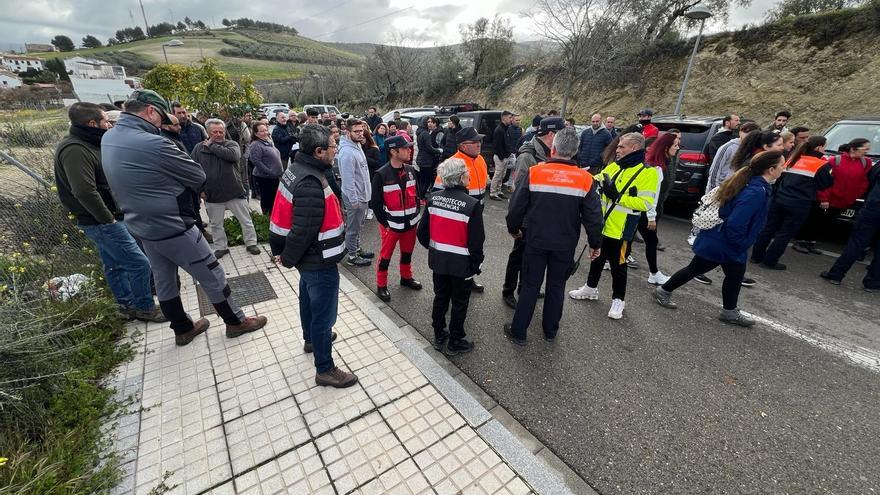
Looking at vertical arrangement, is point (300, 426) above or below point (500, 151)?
below

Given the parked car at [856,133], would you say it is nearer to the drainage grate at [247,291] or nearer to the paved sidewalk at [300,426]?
the paved sidewalk at [300,426]

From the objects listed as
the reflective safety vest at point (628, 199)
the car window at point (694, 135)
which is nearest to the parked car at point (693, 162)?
the car window at point (694, 135)

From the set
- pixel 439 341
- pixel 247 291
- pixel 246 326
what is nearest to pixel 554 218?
pixel 439 341

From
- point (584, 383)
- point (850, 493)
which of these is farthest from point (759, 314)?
point (584, 383)

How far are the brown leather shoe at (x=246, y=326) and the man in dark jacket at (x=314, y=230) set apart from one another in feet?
3.55

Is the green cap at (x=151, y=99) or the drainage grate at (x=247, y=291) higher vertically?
the green cap at (x=151, y=99)

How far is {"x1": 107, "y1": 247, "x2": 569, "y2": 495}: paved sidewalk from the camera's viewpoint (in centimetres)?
218

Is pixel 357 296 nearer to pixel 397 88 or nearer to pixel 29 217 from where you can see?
pixel 29 217

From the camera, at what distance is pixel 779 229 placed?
5234 mm

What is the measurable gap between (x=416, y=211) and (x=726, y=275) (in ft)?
10.8

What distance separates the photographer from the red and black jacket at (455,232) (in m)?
2.94

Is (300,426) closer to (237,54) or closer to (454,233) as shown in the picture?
(454,233)

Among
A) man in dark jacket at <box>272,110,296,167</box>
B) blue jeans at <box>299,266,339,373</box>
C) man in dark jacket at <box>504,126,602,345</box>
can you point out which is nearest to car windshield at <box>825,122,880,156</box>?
man in dark jacket at <box>504,126,602,345</box>

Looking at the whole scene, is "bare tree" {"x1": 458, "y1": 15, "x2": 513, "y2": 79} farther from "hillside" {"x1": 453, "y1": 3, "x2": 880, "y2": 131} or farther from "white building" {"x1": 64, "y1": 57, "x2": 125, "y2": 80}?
"white building" {"x1": 64, "y1": 57, "x2": 125, "y2": 80}
